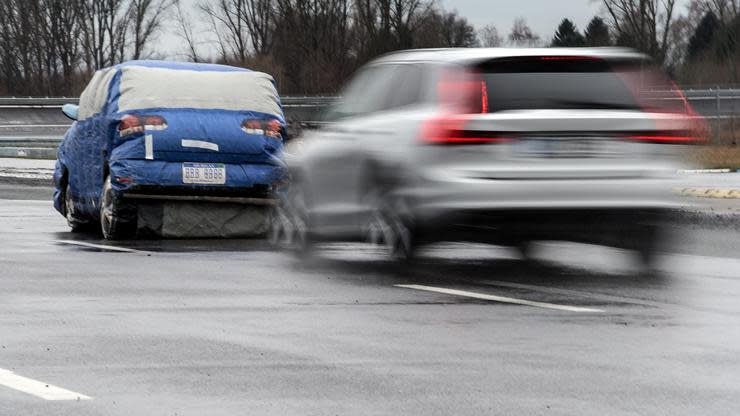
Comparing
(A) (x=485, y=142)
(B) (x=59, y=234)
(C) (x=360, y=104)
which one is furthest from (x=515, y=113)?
(B) (x=59, y=234)

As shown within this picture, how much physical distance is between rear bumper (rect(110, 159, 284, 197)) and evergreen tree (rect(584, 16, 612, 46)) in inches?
3185

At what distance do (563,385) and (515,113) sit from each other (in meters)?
4.81

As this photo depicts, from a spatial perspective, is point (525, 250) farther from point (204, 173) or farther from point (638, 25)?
point (638, 25)

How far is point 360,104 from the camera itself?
13617 mm

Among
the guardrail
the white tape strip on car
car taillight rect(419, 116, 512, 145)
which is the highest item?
car taillight rect(419, 116, 512, 145)

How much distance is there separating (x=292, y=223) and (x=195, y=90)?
98.5 inches

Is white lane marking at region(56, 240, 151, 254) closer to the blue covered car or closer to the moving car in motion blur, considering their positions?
the blue covered car

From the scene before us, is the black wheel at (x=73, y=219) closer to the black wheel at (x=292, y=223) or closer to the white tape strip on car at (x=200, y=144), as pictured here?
the white tape strip on car at (x=200, y=144)

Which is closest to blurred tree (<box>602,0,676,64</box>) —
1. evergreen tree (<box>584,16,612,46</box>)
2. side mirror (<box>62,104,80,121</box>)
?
evergreen tree (<box>584,16,612,46</box>)

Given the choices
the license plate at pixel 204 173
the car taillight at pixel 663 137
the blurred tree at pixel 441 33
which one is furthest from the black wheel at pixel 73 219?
the blurred tree at pixel 441 33

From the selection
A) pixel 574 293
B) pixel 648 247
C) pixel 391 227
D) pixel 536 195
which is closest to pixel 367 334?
pixel 574 293

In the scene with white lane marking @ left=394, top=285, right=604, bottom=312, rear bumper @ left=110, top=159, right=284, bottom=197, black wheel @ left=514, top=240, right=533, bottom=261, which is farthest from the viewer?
rear bumper @ left=110, top=159, right=284, bottom=197

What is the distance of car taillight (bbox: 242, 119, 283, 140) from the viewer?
1678 centimetres

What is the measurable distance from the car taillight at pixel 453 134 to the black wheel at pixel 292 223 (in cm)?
271
